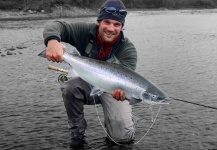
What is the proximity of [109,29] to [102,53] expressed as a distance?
593 millimetres

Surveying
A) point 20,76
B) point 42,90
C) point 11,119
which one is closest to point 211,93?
point 42,90

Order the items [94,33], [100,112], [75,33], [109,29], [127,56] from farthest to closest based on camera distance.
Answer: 1. [100,112]
2. [75,33]
3. [94,33]
4. [127,56]
5. [109,29]

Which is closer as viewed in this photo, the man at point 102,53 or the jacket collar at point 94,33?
the man at point 102,53

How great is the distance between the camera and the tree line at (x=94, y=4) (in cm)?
7106

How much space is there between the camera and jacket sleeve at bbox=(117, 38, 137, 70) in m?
5.86

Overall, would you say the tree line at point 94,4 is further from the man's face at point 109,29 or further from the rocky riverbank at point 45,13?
the man's face at point 109,29

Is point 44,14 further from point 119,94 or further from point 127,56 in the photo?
point 119,94

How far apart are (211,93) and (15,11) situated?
204 feet

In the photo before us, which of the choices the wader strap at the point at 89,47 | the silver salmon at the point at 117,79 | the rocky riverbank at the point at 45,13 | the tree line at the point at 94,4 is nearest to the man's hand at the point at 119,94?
the silver salmon at the point at 117,79

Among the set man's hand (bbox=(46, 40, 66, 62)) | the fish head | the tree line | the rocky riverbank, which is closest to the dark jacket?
man's hand (bbox=(46, 40, 66, 62))

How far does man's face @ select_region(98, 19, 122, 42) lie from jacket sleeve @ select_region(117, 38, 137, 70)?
1.13ft

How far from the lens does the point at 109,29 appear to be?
5.74m

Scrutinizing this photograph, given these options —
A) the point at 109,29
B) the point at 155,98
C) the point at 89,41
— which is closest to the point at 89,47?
the point at 89,41

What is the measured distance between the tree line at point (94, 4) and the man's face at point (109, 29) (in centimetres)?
6572
